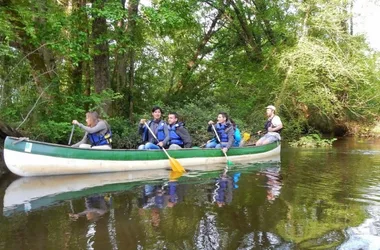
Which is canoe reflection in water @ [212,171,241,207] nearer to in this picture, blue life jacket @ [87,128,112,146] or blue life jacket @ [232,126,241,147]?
blue life jacket @ [232,126,241,147]

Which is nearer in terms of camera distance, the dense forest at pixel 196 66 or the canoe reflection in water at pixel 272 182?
the canoe reflection in water at pixel 272 182

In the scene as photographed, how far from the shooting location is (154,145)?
9172 millimetres

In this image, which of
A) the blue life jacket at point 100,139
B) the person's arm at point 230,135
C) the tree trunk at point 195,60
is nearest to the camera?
the blue life jacket at point 100,139

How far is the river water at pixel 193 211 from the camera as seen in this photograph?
399cm

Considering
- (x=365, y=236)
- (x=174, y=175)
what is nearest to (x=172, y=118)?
(x=174, y=175)

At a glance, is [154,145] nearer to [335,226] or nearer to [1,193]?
[1,193]

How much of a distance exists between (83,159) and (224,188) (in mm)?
2854

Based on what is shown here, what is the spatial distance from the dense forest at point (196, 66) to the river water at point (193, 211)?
141 inches

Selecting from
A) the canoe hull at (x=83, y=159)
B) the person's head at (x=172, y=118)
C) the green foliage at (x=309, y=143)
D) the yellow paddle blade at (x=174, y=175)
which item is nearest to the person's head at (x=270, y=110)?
the canoe hull at (x=83, y=159)

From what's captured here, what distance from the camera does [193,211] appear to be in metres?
5.17

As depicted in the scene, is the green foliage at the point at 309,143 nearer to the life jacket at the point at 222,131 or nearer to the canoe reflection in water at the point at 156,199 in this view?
the life jacket at the point at 222,131

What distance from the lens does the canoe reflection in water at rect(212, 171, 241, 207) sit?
5859mm

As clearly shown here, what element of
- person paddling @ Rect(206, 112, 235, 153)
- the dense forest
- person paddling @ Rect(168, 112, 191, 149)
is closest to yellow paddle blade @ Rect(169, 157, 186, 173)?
person paddling @ Rect(168, 112, 191, 149)

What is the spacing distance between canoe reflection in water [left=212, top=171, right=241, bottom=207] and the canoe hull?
0.96m
